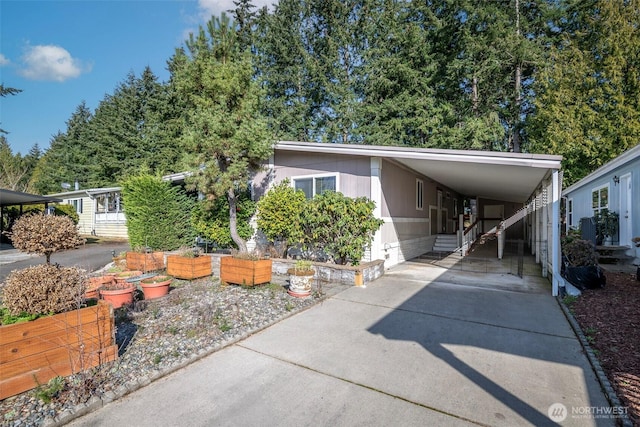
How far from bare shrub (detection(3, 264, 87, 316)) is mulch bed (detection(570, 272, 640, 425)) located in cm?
519

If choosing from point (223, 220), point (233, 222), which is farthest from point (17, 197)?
point (233, 222)

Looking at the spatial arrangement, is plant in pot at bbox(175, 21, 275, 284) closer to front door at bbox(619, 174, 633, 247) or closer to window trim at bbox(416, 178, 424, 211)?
window trim at bbox(416, 178, 424, 211)

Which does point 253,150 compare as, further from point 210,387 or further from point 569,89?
point 569,89

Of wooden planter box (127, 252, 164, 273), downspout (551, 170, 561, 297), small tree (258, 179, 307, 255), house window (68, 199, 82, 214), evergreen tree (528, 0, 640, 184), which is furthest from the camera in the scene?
house window (68, 199, 82, 214)

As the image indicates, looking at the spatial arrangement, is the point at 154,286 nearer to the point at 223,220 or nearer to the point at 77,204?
the point at 223,220

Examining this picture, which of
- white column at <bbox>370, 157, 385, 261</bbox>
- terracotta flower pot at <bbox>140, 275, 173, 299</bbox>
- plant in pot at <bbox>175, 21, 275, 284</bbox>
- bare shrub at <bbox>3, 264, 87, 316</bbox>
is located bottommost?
terracotta flower pot at <bbox>140, 275, 173, 299</bbox>

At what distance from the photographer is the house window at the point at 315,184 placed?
8.94 metres

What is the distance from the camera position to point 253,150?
8.64 metres

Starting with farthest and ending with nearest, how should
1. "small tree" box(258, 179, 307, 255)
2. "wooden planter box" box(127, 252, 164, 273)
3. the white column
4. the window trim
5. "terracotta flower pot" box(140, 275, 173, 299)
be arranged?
the window trim < "wooden planter box" box(127, 252, 164, 273) < "small tree" box(258, 179, 307, 255) < the white column < "terracotta flower pot" box(140, 275, 173, 299)

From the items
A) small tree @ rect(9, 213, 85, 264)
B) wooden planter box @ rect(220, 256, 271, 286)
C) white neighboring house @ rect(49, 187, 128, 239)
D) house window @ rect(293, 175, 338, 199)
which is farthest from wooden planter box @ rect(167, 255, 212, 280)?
white neighboring house @ rect(49, 187, 128, 239)

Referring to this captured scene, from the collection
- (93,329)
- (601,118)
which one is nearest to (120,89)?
(93,329)

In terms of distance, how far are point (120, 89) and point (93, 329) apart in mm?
40389

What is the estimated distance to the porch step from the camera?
1291 cm

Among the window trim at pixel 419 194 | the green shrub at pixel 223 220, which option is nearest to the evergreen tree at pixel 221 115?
the green shrub at pixel 223 220
